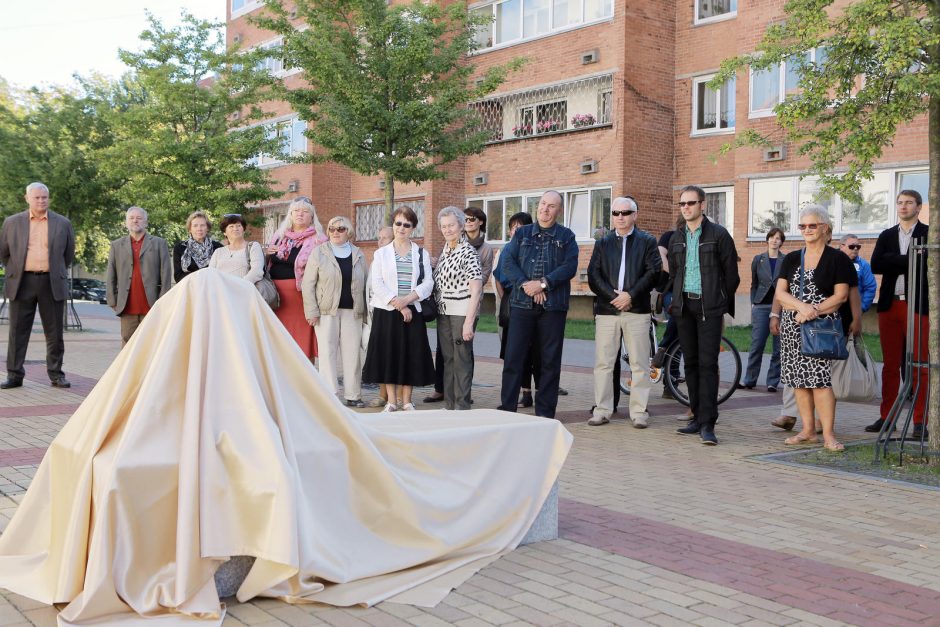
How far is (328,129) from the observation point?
15.4 m

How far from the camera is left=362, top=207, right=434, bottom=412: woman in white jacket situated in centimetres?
935

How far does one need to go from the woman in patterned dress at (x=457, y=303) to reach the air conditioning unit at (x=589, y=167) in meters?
17.3

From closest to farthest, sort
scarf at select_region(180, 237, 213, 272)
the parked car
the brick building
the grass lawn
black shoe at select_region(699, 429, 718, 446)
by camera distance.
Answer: black shoe at select_region(699, 429, 718, 446)
scarf at select_region(180, 237, 213, 272)
the grass lawn
the brick building
the parked car

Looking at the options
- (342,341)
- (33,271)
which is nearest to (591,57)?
(342,341)

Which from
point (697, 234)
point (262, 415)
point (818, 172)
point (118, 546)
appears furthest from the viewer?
point (697, 234)

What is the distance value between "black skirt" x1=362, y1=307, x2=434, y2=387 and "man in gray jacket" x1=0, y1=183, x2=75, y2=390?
14.0 feet

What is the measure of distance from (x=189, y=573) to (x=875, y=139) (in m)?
5.98

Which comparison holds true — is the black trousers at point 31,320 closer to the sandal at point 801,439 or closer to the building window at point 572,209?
the sandal at point 801,439

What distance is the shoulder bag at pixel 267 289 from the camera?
994 centimetres

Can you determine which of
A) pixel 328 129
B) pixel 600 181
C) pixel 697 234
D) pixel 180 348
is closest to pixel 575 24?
pixel 600 181

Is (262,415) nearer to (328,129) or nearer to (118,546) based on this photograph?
(118,546)

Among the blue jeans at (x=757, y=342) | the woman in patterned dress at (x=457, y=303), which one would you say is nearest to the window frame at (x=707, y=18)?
the blue jeans at (x=757, y=342)

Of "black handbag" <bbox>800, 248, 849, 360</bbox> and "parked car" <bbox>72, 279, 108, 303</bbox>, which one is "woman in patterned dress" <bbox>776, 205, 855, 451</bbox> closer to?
"black handbag" <bbox>800, 248, 849, 360</bbox>

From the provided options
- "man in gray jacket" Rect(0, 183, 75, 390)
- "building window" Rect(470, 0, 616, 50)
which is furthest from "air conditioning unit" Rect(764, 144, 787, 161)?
"man in gray jacket" Rect(0, 183, 75, 390)
